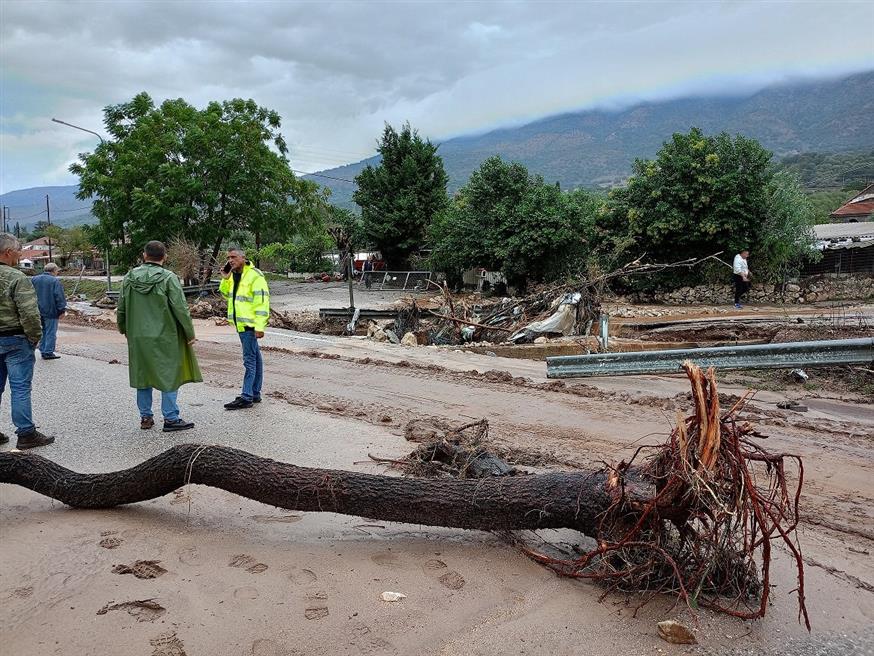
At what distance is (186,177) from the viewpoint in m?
26.0

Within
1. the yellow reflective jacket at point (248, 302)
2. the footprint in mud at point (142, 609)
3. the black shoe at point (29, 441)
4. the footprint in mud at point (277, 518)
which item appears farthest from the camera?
the yellow reflective jacket at point (248, 302)

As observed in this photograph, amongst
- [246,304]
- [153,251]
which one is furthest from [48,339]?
[153,251]

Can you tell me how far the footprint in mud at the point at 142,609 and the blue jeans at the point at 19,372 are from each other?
11.0 feet

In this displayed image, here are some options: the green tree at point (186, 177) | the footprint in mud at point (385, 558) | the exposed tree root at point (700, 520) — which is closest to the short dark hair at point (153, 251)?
the footprint in mud at point (385, 558)

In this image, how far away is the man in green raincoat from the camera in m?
6.05

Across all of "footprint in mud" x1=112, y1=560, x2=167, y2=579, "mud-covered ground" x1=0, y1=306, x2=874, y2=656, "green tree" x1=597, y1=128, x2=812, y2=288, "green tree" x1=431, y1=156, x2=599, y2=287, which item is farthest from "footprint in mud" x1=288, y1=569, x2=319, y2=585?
"green tree" x1=431, y1=156, x2=599, y2=287

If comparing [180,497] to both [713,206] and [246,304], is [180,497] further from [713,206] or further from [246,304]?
[713,206]

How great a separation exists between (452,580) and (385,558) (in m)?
0.46

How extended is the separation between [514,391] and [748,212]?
15716 mm

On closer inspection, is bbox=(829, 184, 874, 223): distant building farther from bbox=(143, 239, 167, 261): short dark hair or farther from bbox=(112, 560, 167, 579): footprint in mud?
bbox=(112, 560, 167, 579): footprint in mud

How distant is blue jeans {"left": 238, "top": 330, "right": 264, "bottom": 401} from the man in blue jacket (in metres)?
5.28

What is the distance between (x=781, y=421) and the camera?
6.61 m

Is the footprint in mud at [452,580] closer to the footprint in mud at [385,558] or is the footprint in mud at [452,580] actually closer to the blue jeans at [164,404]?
the footprint in mud at [385,558]

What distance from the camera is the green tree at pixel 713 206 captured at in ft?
65.9
